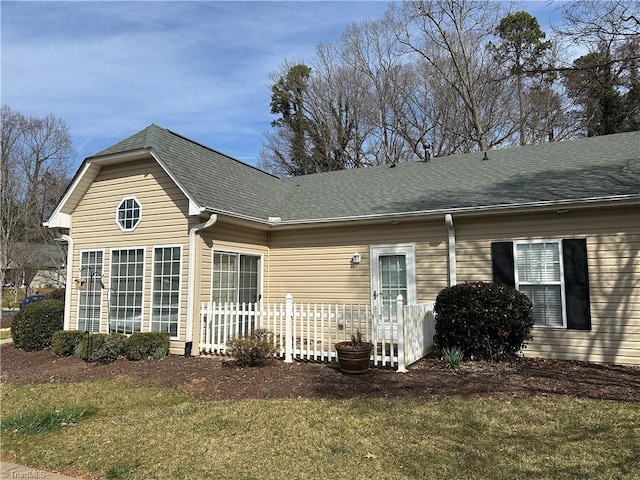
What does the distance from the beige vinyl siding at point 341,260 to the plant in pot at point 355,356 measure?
2948 mm

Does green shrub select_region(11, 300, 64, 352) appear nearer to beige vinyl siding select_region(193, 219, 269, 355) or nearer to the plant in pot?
beige vinyl siding select_region(193, 219, 269, 355)

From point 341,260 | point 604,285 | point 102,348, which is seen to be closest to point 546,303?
point 604,285

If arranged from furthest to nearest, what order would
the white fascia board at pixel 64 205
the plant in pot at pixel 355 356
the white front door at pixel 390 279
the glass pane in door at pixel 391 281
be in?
1. the white fascia board at pixel 64 205
2. the glass pane in door at pixel 391 281
3. the white front door at pixel 390 279
4. the plant in pot at pixel 355 356

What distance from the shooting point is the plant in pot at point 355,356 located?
6.92 meters

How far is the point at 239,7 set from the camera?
9.91 m

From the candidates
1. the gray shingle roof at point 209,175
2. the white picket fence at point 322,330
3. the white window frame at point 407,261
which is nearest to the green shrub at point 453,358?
the white picket fence at point 322,330

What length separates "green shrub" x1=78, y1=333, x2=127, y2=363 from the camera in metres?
8.61

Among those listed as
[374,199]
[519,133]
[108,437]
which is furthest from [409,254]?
[519,133]

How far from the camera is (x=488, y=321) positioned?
7426 mm

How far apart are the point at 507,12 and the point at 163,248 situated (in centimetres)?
2095

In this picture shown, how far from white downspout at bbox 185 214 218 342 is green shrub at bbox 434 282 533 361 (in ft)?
16.5

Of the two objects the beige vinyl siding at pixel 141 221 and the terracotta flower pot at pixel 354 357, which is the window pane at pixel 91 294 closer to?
the beige vinyl siding at pixel 141 221

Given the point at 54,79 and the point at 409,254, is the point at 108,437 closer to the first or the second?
the point at 409,254

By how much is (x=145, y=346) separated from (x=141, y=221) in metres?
2.91
